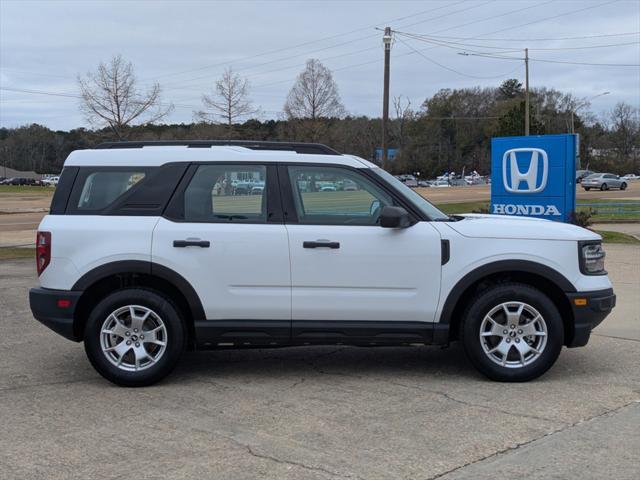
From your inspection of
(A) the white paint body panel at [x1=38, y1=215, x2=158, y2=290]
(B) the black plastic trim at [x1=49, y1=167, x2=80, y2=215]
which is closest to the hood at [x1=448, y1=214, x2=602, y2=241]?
(A) the white paint body panel at [x1=38, y1=215, x2=158, y2=290]

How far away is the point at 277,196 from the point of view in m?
5.96

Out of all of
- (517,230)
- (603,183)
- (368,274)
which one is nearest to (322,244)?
(368,274)

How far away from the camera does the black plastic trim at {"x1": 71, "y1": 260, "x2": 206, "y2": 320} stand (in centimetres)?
582

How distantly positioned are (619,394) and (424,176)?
122 m

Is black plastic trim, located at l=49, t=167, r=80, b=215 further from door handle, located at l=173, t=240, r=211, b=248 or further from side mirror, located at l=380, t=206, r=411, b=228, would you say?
side mirror, located at l=380, t=206, r=411, b=228

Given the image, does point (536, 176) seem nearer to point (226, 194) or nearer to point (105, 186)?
point (226, 194)

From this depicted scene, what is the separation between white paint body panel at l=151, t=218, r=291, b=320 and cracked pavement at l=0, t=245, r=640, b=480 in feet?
2.22

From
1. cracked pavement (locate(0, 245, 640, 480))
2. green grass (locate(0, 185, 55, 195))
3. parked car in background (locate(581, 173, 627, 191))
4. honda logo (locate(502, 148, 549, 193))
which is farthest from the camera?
green grass (locate(0, 185, 55, 195))

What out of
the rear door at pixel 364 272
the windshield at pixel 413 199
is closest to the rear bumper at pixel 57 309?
the rear door at pixel 364 272

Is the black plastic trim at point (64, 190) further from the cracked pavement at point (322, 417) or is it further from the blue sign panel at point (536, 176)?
the blue sign panel at point (536, 176)

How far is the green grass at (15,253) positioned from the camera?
1645 centimetres

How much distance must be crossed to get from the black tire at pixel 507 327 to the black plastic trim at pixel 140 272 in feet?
7.12

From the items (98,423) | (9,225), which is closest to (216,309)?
(98,423)

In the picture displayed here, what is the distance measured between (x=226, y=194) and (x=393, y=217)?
1390 mm
